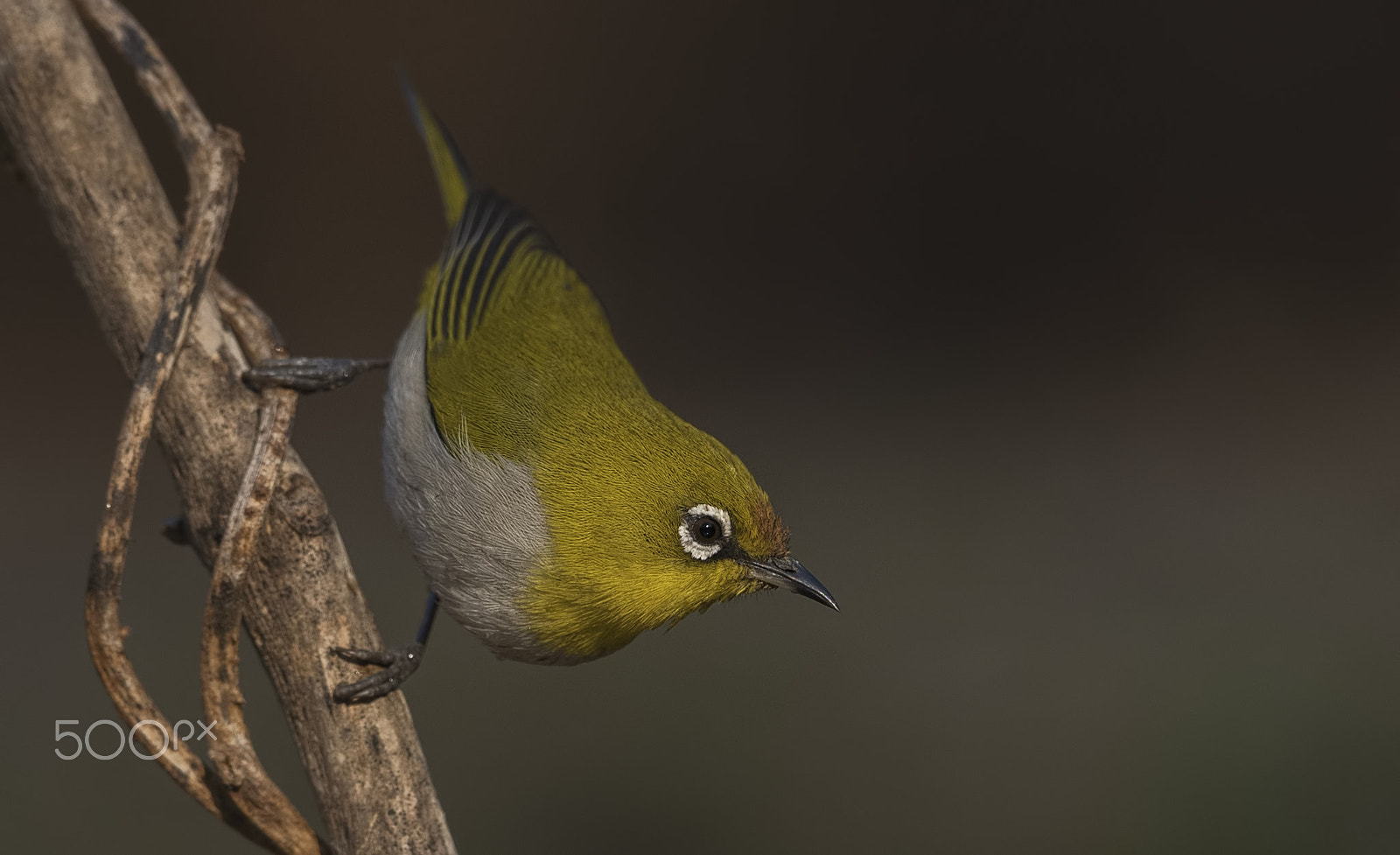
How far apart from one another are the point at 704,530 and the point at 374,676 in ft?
2.75

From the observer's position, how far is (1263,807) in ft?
14.0

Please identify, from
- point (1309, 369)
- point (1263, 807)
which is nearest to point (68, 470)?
point (1263, 807)

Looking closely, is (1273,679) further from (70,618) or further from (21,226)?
(21,226)

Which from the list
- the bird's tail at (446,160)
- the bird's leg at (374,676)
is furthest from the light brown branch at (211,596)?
the bird's tail at (446,160)

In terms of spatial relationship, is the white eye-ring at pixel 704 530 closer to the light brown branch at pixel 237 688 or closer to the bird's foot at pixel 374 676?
the bird's foot at pixel 374 676

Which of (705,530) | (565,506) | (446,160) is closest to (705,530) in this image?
(705,530)

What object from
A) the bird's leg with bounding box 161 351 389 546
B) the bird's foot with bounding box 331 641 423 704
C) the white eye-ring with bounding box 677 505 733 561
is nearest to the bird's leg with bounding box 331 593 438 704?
the bird's foot with bounding box 331 641 423 704

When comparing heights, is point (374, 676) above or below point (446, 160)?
below

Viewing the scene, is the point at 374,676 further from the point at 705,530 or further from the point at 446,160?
the point at 446,160

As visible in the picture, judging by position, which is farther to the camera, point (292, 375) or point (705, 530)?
point (705, 530)

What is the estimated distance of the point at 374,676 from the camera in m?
1.85

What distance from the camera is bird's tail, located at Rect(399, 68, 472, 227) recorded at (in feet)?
11.0

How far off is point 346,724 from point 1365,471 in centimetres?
595

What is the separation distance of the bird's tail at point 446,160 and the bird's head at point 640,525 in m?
1.07
